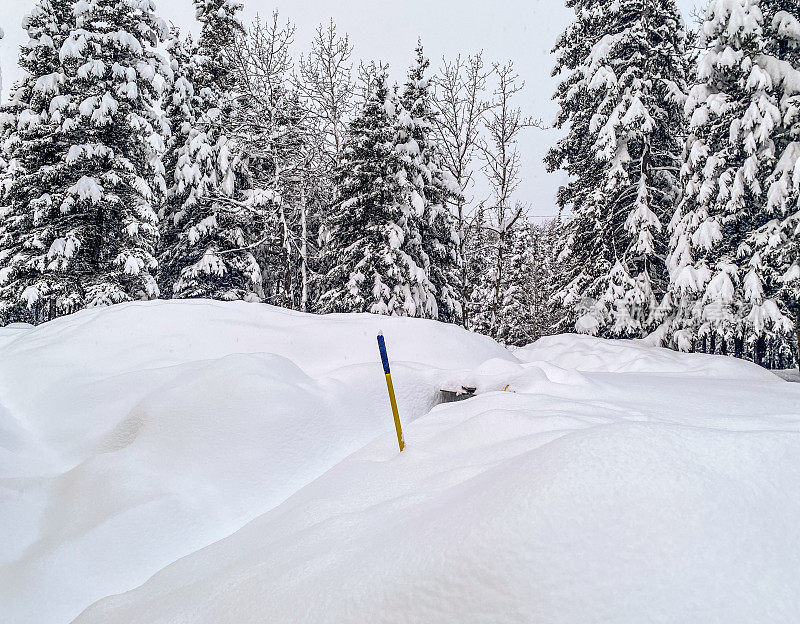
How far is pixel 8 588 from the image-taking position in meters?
2.10

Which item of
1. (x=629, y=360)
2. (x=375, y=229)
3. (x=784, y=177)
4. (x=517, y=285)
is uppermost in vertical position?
(x=784, y=177)

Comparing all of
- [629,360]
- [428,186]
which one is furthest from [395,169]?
[629,360]

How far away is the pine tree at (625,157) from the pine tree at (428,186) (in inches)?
159

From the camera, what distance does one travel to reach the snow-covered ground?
106 centimetres

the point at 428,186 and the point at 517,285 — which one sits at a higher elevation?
the point at 428,186

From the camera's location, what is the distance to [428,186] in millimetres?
14922

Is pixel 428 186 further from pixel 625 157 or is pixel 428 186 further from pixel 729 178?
pixel 729 178

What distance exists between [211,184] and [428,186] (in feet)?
25.6

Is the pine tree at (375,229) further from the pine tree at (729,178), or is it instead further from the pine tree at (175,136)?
the pine tree at (729,178)

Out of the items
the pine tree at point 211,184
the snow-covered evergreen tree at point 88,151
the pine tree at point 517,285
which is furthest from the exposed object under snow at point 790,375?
the pine tree at point 517,285

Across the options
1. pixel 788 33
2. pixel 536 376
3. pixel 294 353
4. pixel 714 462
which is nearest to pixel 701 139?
pixel 788 33

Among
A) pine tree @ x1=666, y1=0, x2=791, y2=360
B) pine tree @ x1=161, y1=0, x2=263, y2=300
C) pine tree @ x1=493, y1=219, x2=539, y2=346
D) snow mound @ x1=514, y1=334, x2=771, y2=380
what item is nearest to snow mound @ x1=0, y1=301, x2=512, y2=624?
snow mound @ x1=514, y1=334, x2=771, y2=380

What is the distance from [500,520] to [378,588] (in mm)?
352

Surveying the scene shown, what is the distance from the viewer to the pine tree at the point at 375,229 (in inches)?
557
